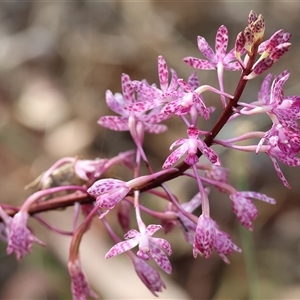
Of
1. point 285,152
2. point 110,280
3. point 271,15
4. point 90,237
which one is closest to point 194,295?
point 110,280

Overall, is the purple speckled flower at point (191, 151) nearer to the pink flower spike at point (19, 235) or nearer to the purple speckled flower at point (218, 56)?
the purple speckled flower at point (218, 56)

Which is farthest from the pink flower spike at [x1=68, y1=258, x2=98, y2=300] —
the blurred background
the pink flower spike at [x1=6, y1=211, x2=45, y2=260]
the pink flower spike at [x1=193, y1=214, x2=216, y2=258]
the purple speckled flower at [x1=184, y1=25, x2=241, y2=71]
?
the blurred background

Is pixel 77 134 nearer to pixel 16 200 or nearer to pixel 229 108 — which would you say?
pixel 16 200

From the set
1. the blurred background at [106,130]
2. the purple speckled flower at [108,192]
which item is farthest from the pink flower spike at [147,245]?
the blurred background at [106,130]

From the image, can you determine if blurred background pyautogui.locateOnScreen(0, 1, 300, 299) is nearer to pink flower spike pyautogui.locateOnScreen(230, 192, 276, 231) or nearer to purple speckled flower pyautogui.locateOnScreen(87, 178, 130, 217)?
pink flower spike pyautogui.locateOnScreen(230, 192, 276, 231)

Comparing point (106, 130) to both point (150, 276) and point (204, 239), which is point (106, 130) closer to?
point (150, 276)

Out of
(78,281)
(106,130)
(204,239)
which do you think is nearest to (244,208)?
(204,239)

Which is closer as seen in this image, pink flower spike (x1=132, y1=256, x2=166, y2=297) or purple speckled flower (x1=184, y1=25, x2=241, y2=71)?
purple speckled flower (x1=184, y1=25, x2=241, y2=71)
